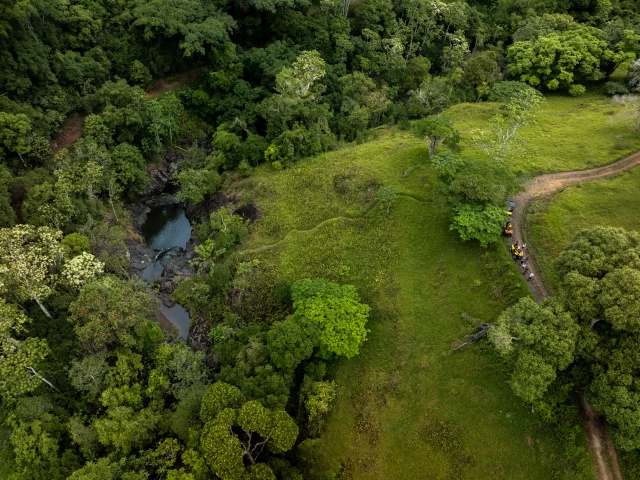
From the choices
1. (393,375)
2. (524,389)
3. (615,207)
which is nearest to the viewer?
(524,389)

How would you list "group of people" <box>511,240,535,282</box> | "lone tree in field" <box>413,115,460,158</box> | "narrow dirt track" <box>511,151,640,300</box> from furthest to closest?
"lone tree in field" <box>413,115,460,158</box>, "narrow dirt track" <box>511,151,640,300</box>, "group of people" <box>511,240,535,282</box>

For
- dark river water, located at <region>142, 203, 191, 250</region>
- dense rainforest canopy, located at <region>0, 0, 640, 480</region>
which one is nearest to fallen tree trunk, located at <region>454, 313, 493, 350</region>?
dense rainforest canopy, located at <region>0, 0, 640, 480</region>

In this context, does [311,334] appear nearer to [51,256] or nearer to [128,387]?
[128,387]

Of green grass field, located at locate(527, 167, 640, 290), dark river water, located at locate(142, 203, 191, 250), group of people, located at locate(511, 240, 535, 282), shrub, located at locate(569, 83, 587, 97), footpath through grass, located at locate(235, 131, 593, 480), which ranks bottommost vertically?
dark river water, located at locate(142, 203, 191, 250)

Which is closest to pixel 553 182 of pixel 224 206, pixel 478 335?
pixel 478 335

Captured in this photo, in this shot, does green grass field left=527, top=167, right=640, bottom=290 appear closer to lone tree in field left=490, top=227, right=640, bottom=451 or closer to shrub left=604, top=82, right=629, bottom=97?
lone tree in field left=490, top=227, right=640, bottom=451

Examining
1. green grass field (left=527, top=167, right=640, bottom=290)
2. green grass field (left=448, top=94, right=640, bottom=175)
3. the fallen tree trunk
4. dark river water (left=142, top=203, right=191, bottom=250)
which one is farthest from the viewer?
dark river water (left=142, top=203, right=191, bottom=250)

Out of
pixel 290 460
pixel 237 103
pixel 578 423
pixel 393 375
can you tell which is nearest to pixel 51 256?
pixel 290 460
